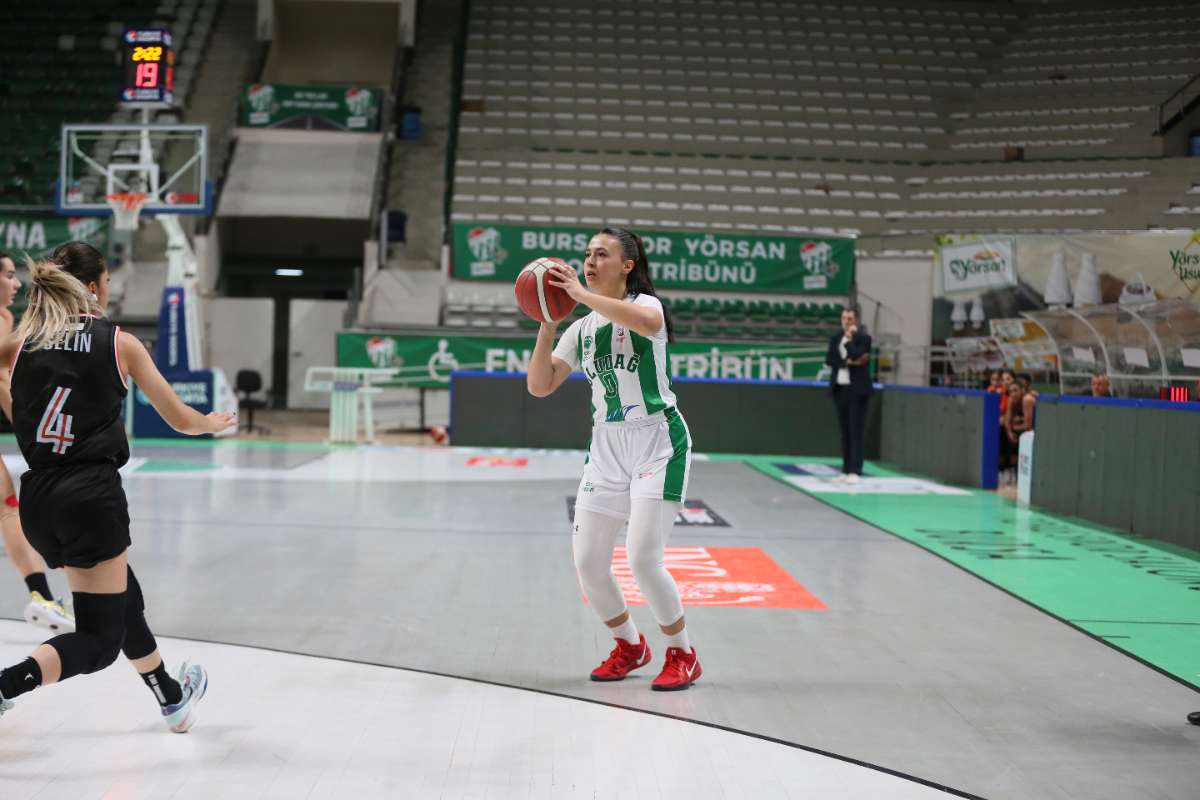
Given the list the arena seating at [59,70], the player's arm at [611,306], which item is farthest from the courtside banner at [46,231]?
the player's arm at [611,306]

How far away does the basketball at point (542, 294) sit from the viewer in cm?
407

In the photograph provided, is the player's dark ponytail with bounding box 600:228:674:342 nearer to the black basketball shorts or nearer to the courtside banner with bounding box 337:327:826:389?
the black basketball shorts

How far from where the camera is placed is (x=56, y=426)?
3324 mm

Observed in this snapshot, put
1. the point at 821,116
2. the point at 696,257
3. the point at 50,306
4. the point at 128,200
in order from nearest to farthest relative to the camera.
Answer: the point at 50,306 < the point at 128,200 < the point at 696,257 < the point at 821,116

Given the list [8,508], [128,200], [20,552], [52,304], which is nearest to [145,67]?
[128,200]

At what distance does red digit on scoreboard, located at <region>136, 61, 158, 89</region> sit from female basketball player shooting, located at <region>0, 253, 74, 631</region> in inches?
510

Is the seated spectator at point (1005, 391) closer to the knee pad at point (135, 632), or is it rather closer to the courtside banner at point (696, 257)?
the courtside banner at point (696, 257)

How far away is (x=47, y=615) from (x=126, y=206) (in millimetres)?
13718

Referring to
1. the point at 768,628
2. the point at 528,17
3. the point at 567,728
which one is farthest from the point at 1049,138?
the point at 567,728

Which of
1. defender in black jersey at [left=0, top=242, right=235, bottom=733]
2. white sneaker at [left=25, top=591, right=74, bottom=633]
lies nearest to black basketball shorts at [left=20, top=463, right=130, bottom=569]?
defender in black jersey at [left=0, top=242, right=235, bottom=733]

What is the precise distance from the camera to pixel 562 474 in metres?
13.1

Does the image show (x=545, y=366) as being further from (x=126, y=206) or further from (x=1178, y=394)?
(x=126, y=206)

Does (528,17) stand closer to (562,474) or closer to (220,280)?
(220,280)

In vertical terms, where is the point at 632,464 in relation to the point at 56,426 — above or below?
below
